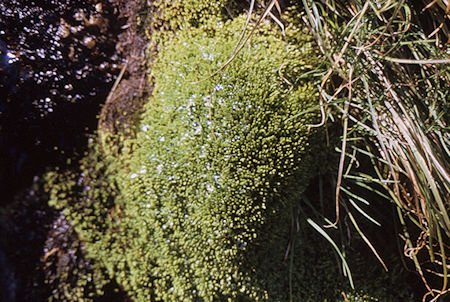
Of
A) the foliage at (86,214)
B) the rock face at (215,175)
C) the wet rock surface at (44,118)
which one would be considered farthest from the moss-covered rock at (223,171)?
the wet rock surface at (44,118)

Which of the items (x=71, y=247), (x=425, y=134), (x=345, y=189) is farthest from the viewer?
(x=71, y=247)

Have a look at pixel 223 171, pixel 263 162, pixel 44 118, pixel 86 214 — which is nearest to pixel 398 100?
pixel 263 162

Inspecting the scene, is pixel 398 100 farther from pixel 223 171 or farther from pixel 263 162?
pixel 223 171

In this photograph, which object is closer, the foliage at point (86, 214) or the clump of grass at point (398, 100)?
the clump of grass at point (398, 100)

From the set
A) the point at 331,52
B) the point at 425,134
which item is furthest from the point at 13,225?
the point at 425,134

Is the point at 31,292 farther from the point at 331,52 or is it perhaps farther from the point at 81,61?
the point at 331,52

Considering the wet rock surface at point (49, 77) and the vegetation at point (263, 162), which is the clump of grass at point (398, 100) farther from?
the wet rock surface at point (49, 77)

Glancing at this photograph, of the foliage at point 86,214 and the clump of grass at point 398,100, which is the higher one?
the foliage at point 86,214

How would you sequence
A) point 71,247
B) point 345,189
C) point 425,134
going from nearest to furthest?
point 425,134 < point 345,189 < point 71,247
